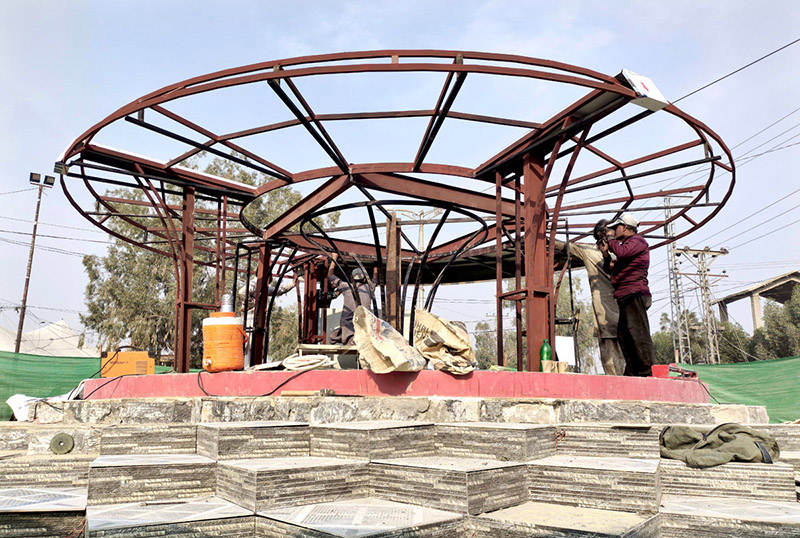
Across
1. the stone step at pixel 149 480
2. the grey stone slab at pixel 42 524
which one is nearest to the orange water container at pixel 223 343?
the stone step at pixel 149 480

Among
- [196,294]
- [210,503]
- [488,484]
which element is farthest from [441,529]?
[196,294]

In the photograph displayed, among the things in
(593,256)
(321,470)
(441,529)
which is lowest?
(441,529)

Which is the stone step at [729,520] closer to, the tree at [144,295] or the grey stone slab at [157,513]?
the grey stone slab at [157,513]

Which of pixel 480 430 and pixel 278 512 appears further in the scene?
pixel 480 430

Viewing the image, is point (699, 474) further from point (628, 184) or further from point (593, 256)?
point (628, 184)

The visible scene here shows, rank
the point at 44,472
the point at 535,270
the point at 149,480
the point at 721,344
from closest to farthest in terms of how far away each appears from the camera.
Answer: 1. the point at 149,480
2. the point at 44,472
3. the point at 535,270
4. the point at 721,344

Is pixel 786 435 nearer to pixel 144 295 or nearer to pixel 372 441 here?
pixel 372 441

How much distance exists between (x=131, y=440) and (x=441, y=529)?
247 cm

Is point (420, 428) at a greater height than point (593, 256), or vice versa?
point (593, 256)

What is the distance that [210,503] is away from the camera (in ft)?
11.2

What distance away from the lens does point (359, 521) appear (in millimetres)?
2957

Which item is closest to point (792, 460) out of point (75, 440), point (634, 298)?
point (634, 298)

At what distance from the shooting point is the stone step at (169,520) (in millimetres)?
2840

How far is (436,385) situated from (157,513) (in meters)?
2.69
